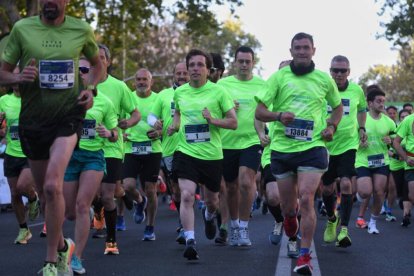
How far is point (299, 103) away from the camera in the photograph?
1030cm

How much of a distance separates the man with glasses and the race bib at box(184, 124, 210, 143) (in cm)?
130

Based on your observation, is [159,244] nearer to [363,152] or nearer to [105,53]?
[105,53]

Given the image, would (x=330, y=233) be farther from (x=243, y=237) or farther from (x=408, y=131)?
(x=408, y=131)

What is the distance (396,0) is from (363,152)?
22656 millimetres

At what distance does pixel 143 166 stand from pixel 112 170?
2.82 meters

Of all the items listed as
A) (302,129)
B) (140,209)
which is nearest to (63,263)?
(302,129)

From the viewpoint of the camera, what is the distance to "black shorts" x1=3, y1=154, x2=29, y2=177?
13680mm

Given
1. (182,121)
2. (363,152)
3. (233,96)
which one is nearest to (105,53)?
(182,121)

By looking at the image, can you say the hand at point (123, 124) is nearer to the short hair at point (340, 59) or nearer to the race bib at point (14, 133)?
the race bib at point (14, 133)

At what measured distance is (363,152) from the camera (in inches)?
643

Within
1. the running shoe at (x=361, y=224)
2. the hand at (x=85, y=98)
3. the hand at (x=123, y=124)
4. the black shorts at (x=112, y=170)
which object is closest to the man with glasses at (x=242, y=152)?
the black shorts at (x=112, y=170)

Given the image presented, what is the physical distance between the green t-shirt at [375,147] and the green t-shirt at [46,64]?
8.31 metres

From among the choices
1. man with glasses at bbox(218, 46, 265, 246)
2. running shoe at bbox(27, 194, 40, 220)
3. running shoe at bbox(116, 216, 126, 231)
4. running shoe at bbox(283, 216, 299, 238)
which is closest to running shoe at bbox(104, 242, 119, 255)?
man with glasses at bbox(218, 46, 265, 246)

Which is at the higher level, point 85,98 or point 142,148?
point 85,98
